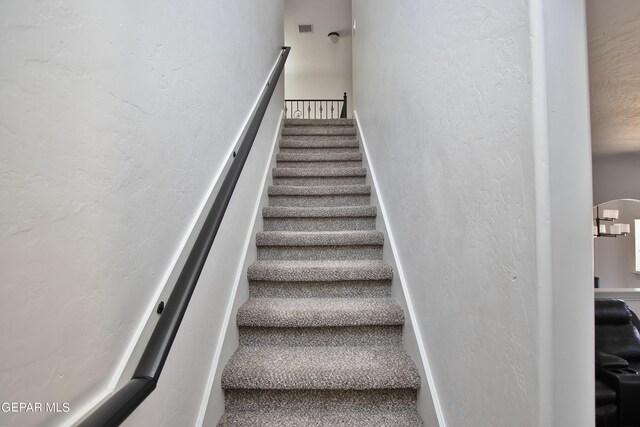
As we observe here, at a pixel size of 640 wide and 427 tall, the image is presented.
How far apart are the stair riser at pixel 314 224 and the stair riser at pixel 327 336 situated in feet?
2.78

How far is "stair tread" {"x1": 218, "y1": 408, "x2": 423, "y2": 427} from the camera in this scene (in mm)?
1148

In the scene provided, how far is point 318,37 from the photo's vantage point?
5.35 metres

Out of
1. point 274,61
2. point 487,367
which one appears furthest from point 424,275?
point 274,61

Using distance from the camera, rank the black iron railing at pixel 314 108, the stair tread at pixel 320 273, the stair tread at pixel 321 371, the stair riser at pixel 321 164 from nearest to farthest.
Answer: the stair tread at pixel 321 371, the stair tread at pixel 320 273, the stair riser at pixel 321 164, the black iron railing at pixel 314 108

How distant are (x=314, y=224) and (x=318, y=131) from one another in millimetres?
1547

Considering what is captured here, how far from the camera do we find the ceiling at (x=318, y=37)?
457 centimetres

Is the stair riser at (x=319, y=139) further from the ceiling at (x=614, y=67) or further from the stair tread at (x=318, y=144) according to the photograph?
the ceiling at (x=614, y=67)

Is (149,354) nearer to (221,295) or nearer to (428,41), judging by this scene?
(221,295)

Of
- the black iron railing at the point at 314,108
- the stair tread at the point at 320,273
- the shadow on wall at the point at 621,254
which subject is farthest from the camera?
the black iron railing at the point at 314,108

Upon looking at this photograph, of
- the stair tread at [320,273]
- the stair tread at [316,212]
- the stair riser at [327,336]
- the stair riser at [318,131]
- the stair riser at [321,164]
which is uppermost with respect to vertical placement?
the stair riser at [318,131]

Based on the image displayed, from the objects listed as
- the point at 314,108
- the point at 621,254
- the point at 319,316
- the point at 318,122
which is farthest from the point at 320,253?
the point at 621,254

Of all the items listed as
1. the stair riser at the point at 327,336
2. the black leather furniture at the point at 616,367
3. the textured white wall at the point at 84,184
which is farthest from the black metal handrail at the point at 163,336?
the black leather furniture at the point at 616,367

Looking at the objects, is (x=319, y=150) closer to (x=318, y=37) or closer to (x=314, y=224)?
(x=314, y=224)

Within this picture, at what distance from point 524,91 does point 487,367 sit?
2.15 ft
